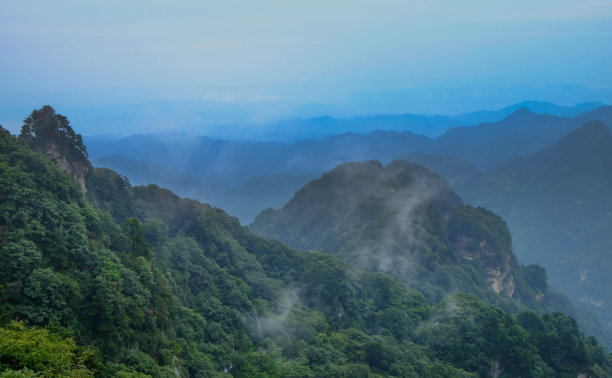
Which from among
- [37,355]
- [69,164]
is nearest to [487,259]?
[69,164]

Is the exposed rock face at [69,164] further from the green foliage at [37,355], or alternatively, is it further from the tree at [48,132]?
the green foliage at [37,355]

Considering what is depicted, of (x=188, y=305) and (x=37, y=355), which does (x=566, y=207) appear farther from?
(x=37, y=355)

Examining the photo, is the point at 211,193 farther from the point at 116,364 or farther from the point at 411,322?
the point at 116,364

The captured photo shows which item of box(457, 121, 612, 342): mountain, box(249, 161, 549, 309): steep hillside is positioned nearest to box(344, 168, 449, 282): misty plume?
box(249, 161, 549, 309): steep hillside

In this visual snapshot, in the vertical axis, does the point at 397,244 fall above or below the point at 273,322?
above

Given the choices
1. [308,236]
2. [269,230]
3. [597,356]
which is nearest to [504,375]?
[597,356]

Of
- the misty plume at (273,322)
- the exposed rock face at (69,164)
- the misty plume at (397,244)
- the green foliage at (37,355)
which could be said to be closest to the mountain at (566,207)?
the misty plume at (397,244)
